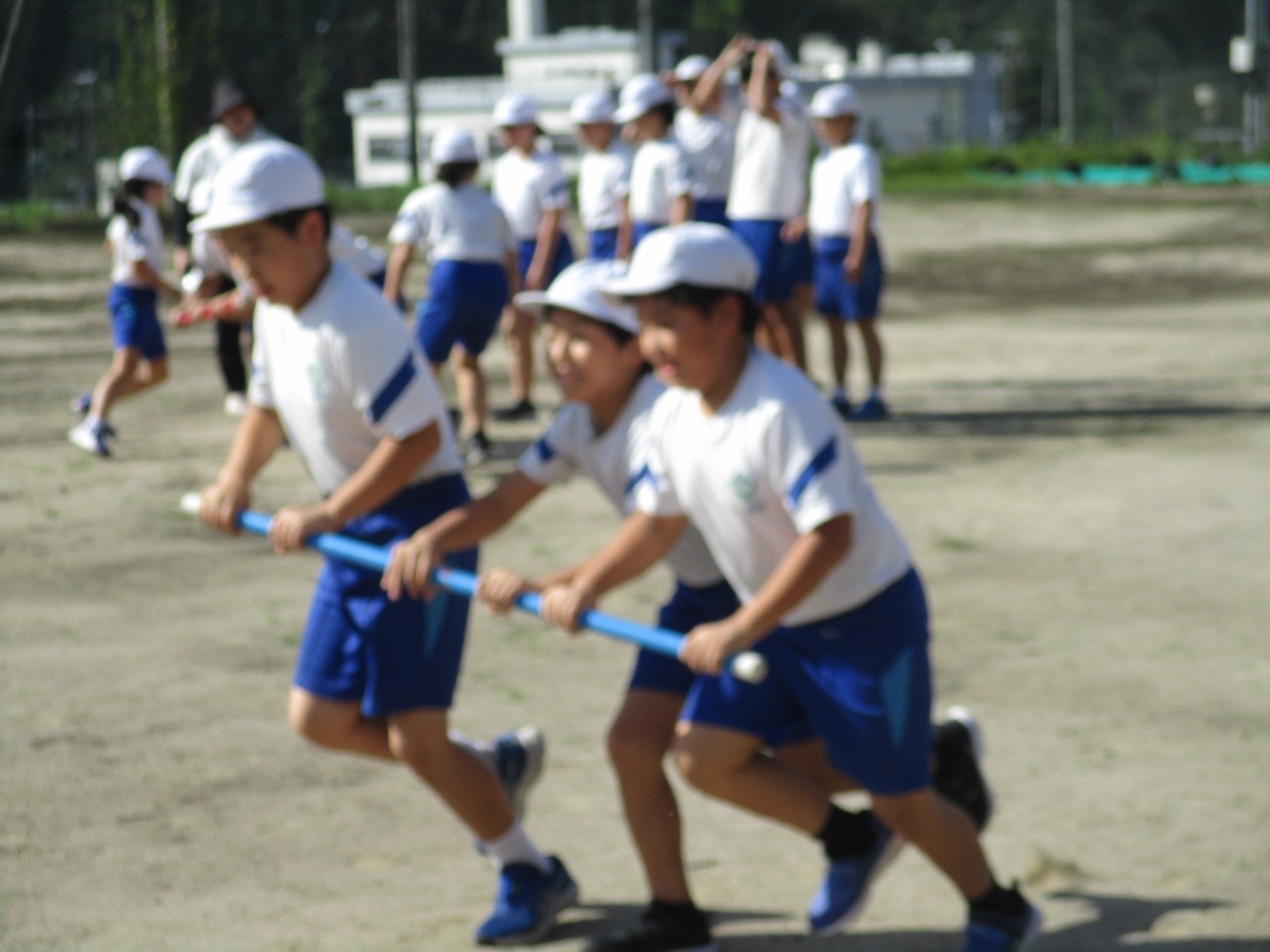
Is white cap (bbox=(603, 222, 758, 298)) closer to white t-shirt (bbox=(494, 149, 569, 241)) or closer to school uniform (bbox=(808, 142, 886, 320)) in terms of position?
school uniform (bbox=(808, 142, 886, 320))

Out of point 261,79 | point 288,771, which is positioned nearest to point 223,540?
point 288,771

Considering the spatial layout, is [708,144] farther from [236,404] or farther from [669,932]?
[669,932]

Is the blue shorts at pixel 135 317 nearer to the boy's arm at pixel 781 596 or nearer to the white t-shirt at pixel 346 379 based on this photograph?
the white t-shirt at pixel 346 379

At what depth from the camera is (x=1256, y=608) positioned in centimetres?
662

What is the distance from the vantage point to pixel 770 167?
10.9 meters

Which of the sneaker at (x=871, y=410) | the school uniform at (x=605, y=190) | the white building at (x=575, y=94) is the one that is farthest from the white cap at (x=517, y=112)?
the white building at (x=575, y=94)

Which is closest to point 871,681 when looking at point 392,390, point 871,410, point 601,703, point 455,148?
point 392,390

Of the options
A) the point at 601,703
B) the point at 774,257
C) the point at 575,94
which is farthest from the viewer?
the point at 575,94

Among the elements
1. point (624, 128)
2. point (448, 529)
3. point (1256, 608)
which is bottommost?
point (1256, 608)

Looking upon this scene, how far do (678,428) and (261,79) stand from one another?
67.0m

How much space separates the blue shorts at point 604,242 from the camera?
11820mm

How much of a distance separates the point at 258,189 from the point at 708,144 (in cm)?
753

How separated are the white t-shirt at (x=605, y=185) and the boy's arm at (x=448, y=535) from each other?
25.5 ft

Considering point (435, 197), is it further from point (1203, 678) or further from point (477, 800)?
point (477, 800)
